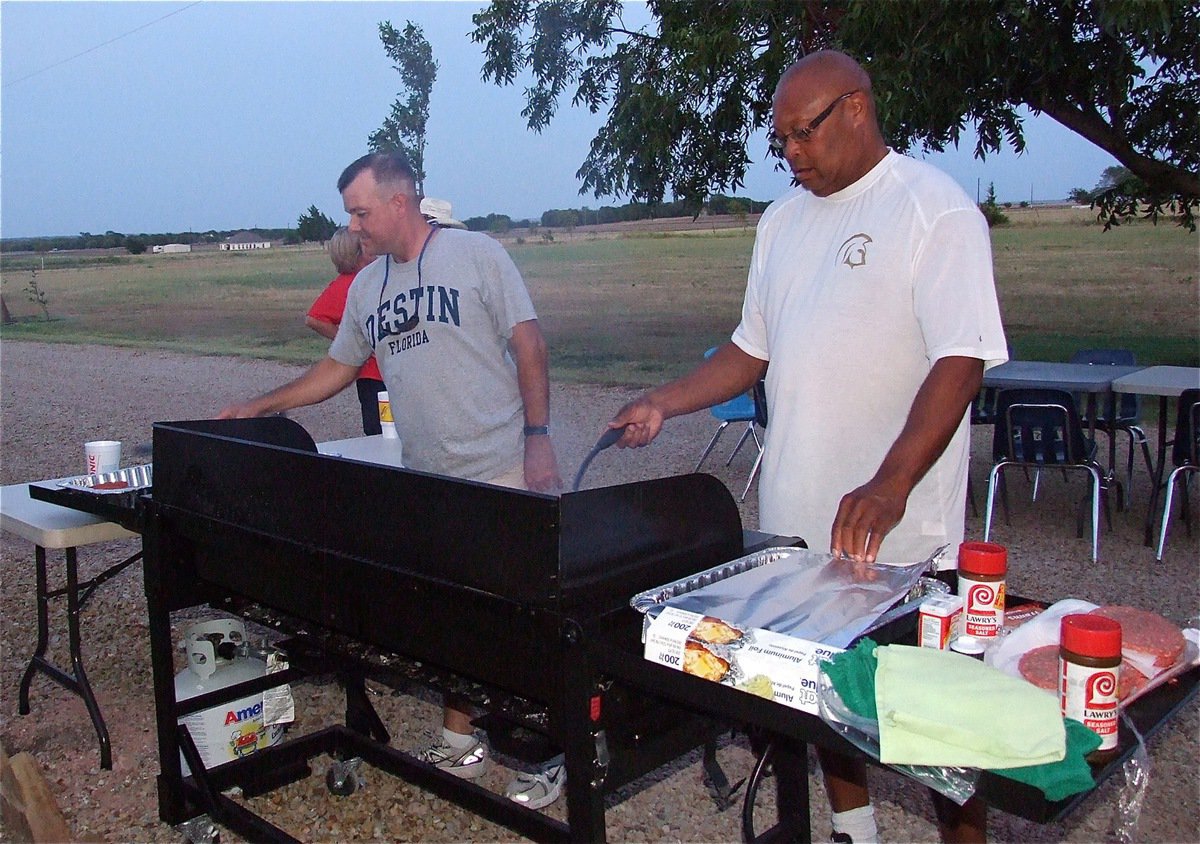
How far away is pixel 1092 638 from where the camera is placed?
118 centimetres

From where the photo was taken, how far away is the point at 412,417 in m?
3.06

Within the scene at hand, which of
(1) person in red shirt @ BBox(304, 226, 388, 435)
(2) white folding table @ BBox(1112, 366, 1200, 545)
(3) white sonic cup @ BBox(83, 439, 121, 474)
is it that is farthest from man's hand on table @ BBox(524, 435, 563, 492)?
(2) white folding table @ BBox(1112, 366, 1200, 545)

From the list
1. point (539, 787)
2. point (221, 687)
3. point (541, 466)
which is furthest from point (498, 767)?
point (541, 466)

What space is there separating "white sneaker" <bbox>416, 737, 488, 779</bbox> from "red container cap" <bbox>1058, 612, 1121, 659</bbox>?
7.73 ft

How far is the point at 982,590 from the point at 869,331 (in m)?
0.71

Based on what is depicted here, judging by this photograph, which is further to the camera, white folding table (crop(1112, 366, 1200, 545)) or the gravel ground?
white folding table (crop(1112, 366, 1200, 545))

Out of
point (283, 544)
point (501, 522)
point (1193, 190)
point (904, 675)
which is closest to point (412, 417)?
point (283, 544)

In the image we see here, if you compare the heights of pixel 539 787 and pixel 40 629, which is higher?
pixel 40 629

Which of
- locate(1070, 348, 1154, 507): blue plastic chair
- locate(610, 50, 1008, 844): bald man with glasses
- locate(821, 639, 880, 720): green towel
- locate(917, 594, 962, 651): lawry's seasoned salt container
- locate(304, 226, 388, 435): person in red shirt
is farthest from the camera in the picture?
locate(1070, 348, 1154, 507): blue plastic chair

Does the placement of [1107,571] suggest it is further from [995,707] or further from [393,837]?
[995,707]

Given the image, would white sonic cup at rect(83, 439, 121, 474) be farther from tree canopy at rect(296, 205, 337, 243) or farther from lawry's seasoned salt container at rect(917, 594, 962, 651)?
tree canopy at rect(296, 205, 337, 243)

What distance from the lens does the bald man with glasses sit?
1.88m

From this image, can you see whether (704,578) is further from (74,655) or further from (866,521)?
(74,655)

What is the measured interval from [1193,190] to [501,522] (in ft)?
26.1
